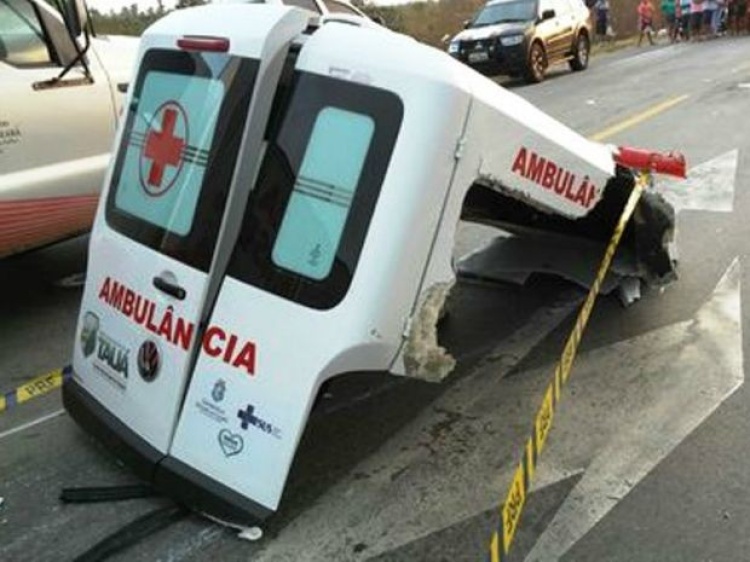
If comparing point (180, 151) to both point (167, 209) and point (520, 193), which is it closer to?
point (167, 209)

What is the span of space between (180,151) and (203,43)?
0.42 meters

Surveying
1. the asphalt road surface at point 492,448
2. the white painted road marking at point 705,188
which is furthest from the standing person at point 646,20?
the asphalt road surface at point 492,448

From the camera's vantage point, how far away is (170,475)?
3555 mm

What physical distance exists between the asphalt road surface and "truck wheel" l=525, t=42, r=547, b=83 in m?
13.4

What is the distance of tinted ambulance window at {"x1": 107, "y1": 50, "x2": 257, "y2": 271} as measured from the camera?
366 centimetres

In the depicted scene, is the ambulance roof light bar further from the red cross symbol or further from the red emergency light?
the red emergency light

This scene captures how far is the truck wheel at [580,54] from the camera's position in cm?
2122

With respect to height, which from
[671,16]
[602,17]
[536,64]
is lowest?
[602,17]

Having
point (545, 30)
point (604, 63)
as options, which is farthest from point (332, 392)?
point (604, 63)

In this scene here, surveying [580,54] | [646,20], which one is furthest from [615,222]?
[646,20]

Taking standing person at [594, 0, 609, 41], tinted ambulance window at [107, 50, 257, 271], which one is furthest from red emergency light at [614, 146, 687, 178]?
standing person at [594, 0, 609, 41]

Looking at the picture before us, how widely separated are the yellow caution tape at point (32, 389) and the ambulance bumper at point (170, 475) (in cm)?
78

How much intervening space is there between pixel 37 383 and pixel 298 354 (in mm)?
2160

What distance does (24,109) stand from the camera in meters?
5.43
